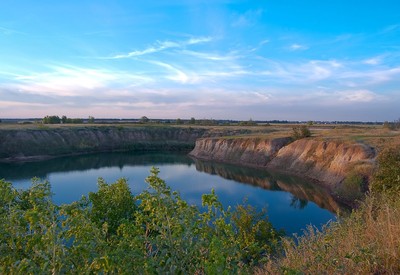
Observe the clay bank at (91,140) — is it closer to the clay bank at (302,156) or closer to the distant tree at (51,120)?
the clay bank at (302,156)

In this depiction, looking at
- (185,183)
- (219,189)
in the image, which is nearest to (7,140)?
(185,183)

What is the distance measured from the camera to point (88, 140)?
9638cm

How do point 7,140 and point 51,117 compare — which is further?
point 51,117

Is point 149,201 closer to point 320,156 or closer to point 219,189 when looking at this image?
point 219,189

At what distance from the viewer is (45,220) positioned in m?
6.14

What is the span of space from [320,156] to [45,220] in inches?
2036

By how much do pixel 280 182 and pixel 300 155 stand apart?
10.9 m

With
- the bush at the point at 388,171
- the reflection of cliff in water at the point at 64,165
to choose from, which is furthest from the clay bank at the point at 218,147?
the bush at the point at 388,171

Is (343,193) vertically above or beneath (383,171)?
beneath

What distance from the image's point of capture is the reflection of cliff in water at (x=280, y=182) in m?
37.1

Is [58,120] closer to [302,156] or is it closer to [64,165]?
[64,165]

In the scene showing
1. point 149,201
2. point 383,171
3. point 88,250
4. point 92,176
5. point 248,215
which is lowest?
Result: point 92,176

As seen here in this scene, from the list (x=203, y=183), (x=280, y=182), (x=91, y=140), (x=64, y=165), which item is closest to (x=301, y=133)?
(x=280, y=182)

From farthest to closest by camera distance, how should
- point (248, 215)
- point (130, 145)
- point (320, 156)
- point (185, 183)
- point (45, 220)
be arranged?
1. point (130, 145)
2. point (320, 156)
3. point (185, 183)
4. point (248, 215)
5. point (45, 220)
